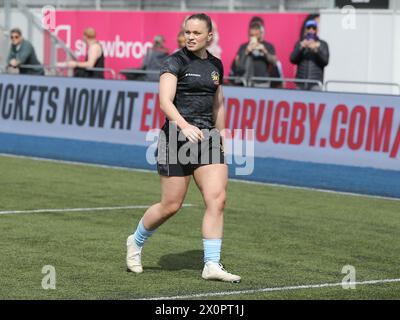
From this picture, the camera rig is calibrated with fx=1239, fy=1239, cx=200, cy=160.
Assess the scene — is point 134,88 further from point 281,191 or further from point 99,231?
point 99,231

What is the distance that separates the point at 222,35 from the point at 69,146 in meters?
6.64

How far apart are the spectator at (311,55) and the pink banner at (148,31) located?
3828 mm

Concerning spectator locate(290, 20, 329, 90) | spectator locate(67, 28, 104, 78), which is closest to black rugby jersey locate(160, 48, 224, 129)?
spectator locate(290, 20, 329, 90)

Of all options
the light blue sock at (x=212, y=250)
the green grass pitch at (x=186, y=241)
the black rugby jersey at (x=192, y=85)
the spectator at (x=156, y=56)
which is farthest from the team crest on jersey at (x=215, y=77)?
the spectator at (x=156, y=56)

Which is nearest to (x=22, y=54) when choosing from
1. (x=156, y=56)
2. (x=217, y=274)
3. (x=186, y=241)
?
(x=156, y=56)

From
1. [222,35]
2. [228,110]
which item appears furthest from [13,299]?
[222,35]

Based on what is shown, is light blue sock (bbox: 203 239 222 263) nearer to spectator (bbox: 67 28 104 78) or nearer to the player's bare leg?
the player's bare leg

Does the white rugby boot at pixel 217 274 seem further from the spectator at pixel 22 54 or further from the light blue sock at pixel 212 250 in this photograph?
the spectator at pixel 22 54

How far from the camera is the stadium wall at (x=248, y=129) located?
56.4ft

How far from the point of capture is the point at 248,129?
1878 centimetres

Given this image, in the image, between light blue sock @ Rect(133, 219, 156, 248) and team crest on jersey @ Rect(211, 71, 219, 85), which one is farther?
light blue sock @ Rect(133, 219, 156, 248)

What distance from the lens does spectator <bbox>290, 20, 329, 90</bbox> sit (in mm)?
20641

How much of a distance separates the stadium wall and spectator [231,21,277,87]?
7.20 ft

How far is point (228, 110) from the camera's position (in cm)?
1920
